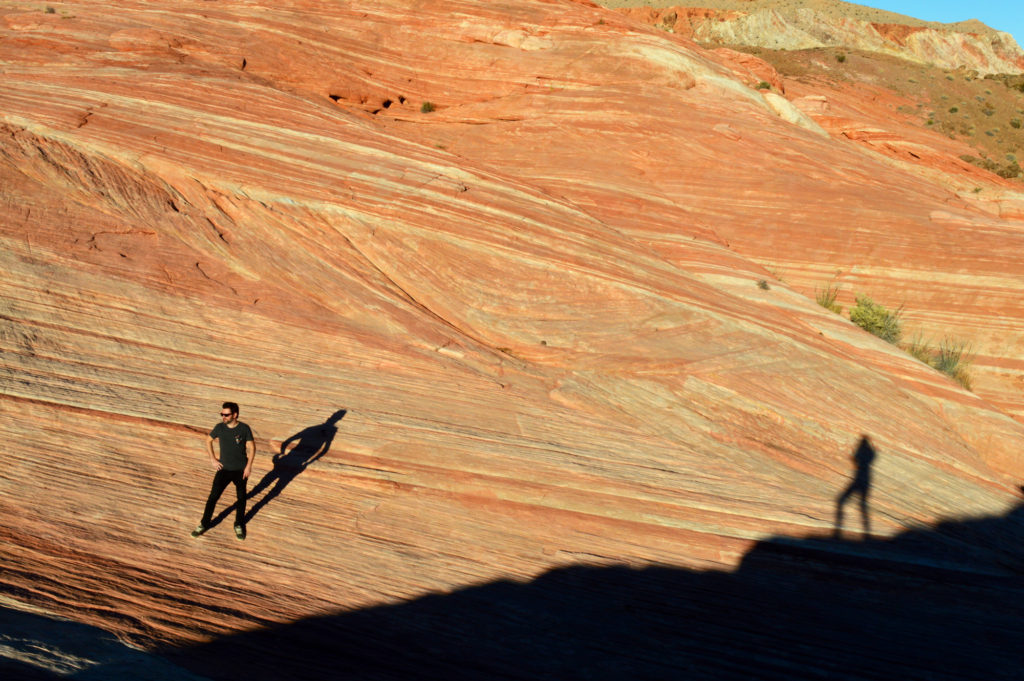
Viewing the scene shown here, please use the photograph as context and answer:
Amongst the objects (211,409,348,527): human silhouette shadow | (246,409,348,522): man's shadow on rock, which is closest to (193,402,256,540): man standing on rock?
(211,409,348,527): human silhouette shadow

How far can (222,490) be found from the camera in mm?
6934

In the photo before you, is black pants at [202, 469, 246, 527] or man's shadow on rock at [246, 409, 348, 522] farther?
man's shadow on rock at [246, 409, 348, 522]

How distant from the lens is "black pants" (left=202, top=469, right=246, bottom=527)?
680 centimetres

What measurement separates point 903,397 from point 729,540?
6.17 m

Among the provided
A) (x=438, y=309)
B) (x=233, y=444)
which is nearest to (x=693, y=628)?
(x=233, y=444)

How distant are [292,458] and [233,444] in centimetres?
117

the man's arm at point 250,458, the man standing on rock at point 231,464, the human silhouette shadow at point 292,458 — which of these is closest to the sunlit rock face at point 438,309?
the human silhouette shadow at point 292,458

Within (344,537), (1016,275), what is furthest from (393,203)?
(1016,275)

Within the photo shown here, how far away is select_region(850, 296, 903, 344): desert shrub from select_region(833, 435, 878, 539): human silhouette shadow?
16.3 ft

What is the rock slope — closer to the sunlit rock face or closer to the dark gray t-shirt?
the sunlit rock face

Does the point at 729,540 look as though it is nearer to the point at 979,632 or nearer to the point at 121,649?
the point at 979,632

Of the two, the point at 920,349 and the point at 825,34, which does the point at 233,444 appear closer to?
the point at 920,349

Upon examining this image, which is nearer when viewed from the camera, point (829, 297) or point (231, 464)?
point (231, 464)

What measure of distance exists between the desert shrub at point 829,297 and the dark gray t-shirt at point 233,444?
43.6 feet
